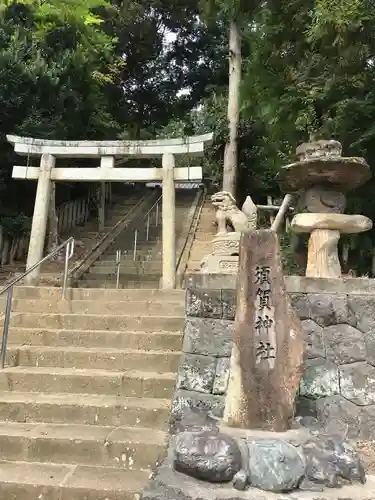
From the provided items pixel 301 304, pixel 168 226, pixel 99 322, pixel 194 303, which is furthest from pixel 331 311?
pixel 168 226

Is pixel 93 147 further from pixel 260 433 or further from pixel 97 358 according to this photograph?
pixel 260 433

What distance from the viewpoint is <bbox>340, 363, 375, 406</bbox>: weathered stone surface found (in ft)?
12.5

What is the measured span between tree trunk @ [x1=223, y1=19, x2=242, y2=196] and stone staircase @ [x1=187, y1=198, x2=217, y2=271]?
4.09ft

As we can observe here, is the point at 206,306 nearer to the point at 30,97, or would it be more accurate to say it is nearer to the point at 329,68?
the point at 329,68

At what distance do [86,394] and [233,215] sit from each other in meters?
4.42

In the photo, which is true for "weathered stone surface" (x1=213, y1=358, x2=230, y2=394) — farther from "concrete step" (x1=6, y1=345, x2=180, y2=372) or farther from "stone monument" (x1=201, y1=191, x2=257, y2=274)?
"stone monument" (x1=201, y1=191, x2=257, y2=274)

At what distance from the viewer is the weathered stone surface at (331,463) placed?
111 inches

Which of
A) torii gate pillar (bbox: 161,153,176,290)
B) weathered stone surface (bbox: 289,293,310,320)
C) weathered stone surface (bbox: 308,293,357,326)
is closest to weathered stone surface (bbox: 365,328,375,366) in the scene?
weathered stone surface (bbox: 308,293,357,326)

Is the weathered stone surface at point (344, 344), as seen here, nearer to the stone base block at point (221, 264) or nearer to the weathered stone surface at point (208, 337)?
the weathered stone surface at point (208, 337)

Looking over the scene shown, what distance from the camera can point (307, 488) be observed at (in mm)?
2797

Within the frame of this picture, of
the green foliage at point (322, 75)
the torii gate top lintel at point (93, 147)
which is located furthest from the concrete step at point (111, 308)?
the torii gate top lintel at point (93, 147)

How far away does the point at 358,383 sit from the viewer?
385 centimetres

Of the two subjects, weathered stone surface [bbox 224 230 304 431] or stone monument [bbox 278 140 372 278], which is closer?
weathered stone surface [bbox 224 230 304 431]

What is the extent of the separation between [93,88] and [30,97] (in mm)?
2389
